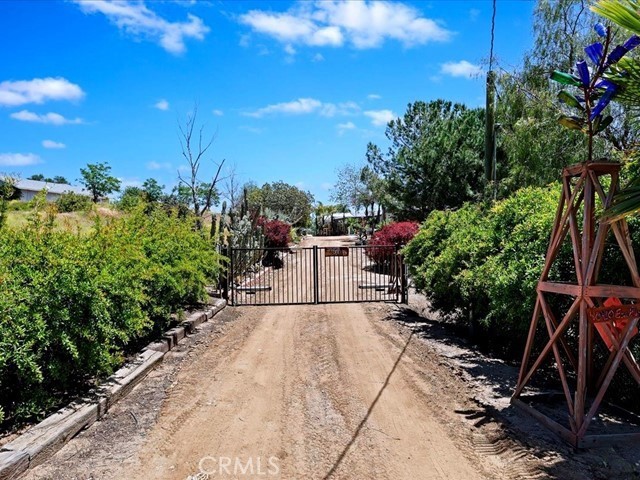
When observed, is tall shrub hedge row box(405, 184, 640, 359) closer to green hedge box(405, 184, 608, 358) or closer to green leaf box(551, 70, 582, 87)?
green hedge box(405, 184, 608, 358)

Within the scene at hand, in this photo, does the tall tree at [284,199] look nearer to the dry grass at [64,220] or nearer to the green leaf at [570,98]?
the dry grass at [64,220]

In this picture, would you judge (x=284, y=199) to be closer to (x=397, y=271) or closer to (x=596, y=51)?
(x=397, y=271)

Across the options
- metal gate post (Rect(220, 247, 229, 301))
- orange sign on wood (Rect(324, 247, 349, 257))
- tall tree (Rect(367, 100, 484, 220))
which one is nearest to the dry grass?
metal gate post (Rect(220, 247, 229, 301))

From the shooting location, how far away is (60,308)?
171 inches

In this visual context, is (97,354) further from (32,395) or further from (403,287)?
(403,287)

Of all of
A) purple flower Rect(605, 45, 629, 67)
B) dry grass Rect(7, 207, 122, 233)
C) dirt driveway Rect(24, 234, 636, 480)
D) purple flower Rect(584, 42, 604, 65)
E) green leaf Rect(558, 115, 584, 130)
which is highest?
purple flower Rect(584, 42, 604, 65)

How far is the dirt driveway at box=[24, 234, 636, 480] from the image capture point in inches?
138

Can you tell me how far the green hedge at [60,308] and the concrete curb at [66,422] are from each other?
0.70 ft

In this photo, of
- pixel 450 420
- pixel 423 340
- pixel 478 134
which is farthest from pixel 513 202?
pixel 478 134

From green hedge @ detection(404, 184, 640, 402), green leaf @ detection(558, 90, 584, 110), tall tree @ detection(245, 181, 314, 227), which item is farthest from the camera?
tall tree @ detection(245, 181, 314, 227)

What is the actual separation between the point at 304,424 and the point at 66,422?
6.81ft

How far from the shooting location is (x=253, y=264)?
1731 centimetres

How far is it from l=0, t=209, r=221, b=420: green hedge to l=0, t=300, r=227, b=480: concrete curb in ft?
0.70

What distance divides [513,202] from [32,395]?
20.1 feet
